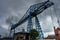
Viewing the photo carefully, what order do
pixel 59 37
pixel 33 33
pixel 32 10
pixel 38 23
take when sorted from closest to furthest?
pixel 59 37, pixel 33 33, pixel 32 10, pixel 38 23

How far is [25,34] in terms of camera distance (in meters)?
43.8

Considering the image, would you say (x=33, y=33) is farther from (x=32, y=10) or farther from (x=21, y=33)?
(x=32, y=10)

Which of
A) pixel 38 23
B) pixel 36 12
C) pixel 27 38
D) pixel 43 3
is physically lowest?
pixel 27 38

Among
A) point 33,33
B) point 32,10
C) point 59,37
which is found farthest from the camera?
point 32,10

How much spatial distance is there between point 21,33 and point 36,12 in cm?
1487

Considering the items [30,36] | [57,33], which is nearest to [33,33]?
[30,36]

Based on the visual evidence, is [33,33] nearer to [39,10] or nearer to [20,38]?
[20,38]

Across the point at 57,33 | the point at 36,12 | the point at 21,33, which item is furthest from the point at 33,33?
the point at 36,12

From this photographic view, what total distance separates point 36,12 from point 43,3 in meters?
5.52

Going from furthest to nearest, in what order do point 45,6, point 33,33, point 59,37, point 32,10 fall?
point 32,10, point 45,6, point 33,33, point 59,37

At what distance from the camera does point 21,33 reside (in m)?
43.7

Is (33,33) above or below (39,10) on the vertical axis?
below

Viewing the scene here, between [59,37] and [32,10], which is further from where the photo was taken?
[32,10]

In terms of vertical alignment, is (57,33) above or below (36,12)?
below
